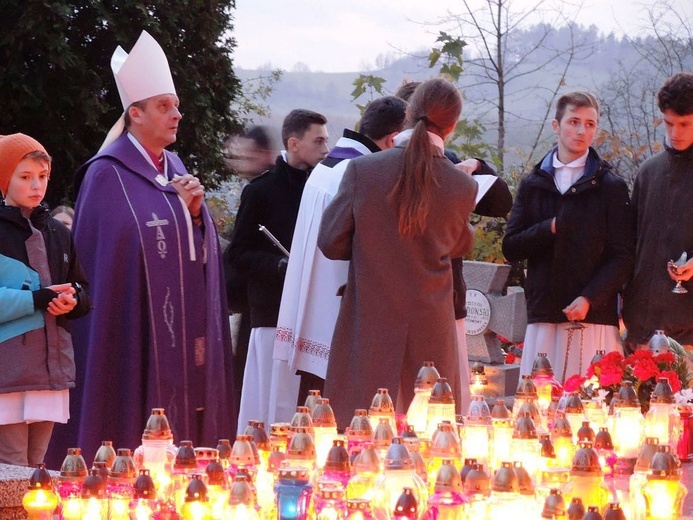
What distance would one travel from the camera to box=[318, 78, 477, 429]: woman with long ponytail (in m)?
4.94

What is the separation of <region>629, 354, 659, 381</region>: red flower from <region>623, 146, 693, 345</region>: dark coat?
1.42 meters

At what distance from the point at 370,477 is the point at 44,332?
7.90 ft

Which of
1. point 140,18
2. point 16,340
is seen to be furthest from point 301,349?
point 140,18

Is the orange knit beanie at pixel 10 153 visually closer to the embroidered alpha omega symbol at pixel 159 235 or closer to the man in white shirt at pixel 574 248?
the embroidered alpha omega symbol at pixel 159 235

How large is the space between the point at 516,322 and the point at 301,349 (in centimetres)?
324

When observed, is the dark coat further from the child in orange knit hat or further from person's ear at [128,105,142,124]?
the child in orange knit hat

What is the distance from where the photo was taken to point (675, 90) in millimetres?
6168

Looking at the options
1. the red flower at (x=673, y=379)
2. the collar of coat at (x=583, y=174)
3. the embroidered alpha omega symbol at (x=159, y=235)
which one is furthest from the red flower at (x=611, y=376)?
the embroidered alpha omega symbol at (x=159, y=235)

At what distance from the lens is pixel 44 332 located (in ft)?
17.2

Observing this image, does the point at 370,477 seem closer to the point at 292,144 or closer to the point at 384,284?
the point at 384,284

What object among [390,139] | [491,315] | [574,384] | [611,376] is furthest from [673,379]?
[491,315]

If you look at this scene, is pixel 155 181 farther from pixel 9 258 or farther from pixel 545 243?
pixel 545 243

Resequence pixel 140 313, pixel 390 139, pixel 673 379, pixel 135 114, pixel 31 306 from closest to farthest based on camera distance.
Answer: pixel 673 379 < pixel 31 306 < pixel 140 313 < pixel 135 114 < pixel 390 139

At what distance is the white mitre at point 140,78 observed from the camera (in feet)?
18.3
